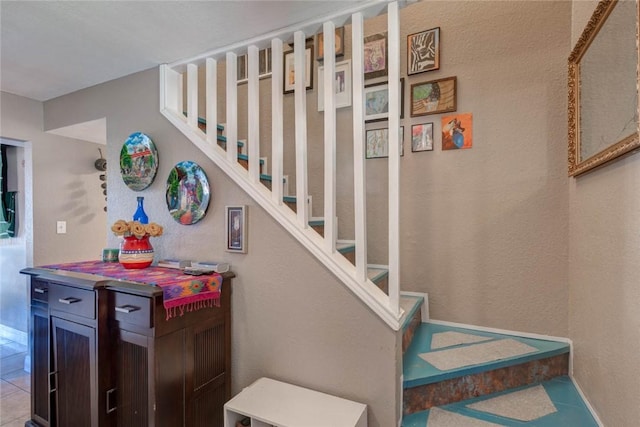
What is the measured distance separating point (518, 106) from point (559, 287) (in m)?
1.17

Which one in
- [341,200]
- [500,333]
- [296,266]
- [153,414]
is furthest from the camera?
[341,200]

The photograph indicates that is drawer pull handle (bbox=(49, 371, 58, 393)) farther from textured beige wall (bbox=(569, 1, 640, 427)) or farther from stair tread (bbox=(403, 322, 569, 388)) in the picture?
textured beige wall (bbox=(569, 1, 640, 427))

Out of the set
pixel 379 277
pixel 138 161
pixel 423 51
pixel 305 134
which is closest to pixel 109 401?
pixel 138 161

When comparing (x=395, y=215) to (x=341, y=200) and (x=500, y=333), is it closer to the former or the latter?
(x=341, y=200)

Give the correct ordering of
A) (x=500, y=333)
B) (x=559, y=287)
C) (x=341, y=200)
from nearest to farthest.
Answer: (x=559, y=287) < (x=500, y=333) < (x=341, y=200)

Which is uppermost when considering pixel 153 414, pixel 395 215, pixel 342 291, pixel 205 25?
pixel 205 25

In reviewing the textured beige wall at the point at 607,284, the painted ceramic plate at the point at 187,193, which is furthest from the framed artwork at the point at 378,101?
the painted ceramic plate at the point at 187,193

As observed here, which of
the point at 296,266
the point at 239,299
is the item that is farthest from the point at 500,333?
the point at 239,299

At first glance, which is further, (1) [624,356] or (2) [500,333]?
(2) [500,333]

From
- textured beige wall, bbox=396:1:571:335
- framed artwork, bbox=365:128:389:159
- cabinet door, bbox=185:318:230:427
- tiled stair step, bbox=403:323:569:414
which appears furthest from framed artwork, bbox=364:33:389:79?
cabinet door, bbox=185:318:230:427

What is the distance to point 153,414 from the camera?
1367 millimetres

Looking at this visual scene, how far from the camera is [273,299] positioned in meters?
1.70

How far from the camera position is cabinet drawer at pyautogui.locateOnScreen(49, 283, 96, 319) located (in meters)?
1.51

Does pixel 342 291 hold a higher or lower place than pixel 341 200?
lower
